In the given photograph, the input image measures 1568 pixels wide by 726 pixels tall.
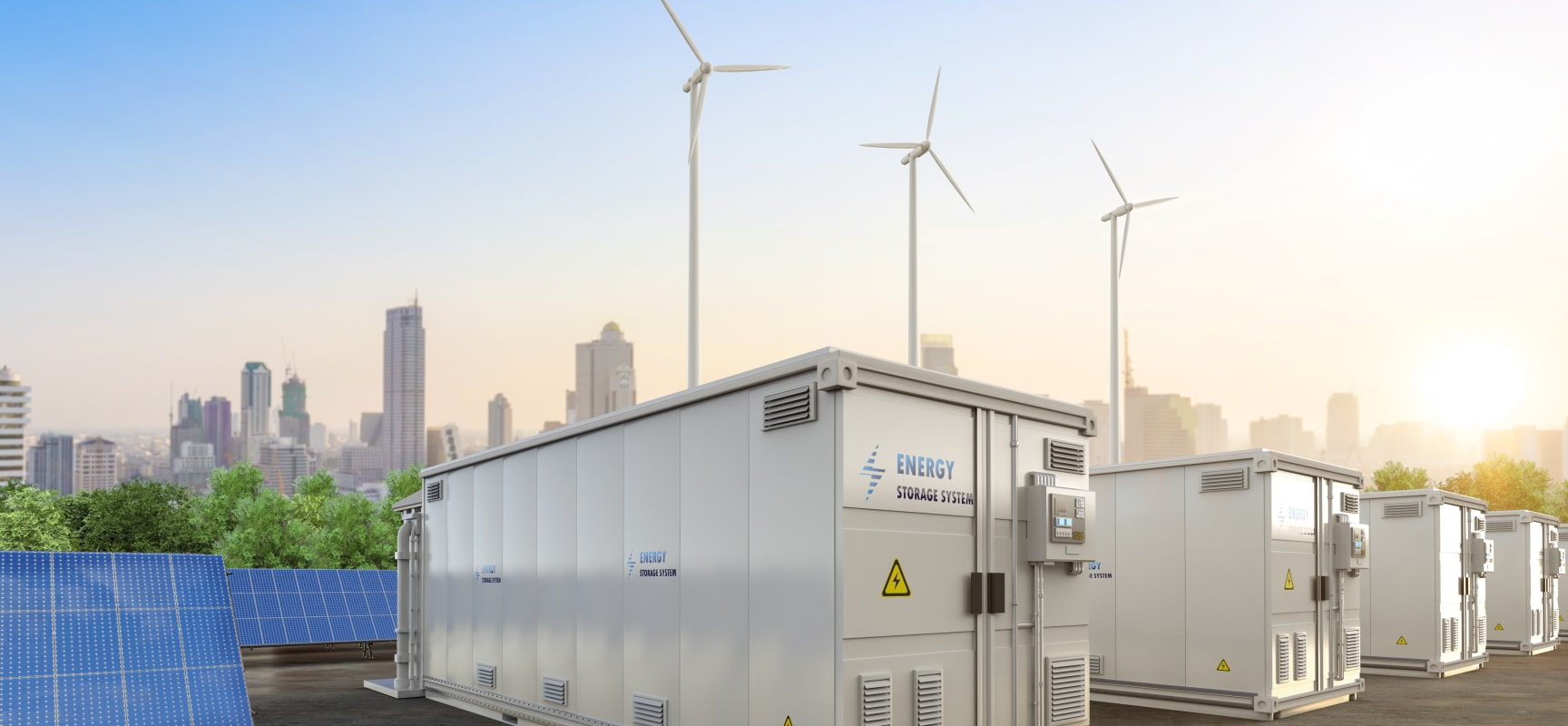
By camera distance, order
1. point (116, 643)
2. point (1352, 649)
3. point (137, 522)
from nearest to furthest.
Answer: point (116, 643) → point (1352, 649) → point (137, 522)

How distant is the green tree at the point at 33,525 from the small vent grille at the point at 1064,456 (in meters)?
54.8

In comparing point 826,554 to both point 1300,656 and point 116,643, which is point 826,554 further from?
point 1300,656

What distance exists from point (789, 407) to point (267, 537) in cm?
5732

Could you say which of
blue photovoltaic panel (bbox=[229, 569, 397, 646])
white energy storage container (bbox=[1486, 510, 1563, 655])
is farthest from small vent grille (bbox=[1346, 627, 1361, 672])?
blue photovoltaic panel (bbox=[229, 569, 397, 646])

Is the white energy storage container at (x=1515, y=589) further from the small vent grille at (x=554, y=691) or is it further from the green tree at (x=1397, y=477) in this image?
the green tree at (x=1397, y=477)

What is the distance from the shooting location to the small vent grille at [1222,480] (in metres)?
16.5

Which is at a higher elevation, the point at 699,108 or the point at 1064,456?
the point at 699,108

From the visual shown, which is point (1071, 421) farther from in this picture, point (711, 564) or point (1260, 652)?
point (1260, 652)

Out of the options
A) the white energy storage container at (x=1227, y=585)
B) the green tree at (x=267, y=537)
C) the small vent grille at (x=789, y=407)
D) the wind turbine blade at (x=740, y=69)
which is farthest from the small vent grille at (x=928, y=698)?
the green tree at (x=267, y=537)

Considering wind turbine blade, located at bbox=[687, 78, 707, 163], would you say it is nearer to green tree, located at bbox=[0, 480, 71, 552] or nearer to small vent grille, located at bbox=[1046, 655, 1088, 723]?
small vent grille, located at bbox=[1046, 655, 1088, 723]

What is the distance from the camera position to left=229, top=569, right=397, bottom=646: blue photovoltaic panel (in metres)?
22.7

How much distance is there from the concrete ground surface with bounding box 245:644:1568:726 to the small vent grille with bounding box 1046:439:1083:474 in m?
5.11

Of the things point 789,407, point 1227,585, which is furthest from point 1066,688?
point 1227,585

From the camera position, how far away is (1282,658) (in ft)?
53.4
